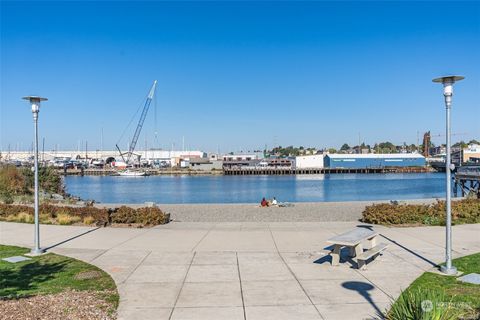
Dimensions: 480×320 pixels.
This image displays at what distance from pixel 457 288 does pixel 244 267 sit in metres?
4.23

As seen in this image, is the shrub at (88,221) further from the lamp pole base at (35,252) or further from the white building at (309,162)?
the white building at (309,162)

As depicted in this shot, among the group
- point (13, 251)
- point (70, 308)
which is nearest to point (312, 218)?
point (13, 251)

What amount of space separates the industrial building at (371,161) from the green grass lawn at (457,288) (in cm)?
15085

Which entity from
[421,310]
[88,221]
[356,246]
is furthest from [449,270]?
[88,221]

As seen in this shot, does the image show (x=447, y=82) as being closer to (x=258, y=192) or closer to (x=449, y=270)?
(x=449, y=270)

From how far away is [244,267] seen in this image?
988cm

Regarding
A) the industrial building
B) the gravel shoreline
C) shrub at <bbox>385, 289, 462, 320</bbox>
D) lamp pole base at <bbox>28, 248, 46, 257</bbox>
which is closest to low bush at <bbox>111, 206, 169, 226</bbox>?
the gravel shoreline

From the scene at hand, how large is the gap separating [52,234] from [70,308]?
28.4 feet

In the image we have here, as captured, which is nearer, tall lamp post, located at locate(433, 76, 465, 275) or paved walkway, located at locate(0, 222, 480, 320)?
paved walkway, located at locate(0, 222, 480, 320)

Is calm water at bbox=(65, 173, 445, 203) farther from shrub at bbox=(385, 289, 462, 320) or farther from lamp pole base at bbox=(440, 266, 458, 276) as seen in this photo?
shrub at bbox=(385, 289, 462, 320)

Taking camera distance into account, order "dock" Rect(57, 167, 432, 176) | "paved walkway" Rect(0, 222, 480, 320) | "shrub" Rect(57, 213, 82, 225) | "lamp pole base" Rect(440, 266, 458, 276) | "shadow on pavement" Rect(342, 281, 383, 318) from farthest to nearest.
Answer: "dock" Rect(57, 167, 432, 176)
"shrub" Rect(57, 213, 82, 225)
"lamp pole base" Rect(440, 266, 458, 276)
"shadow on pavement" Rect(342, 281, 383, 318)
"paved walkway" Rect(0, 222, 480, 320)

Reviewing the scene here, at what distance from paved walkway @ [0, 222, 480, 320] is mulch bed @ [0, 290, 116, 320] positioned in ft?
1.25

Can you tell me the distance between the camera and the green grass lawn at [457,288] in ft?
22.4

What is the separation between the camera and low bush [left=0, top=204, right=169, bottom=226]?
1722 centimetres
